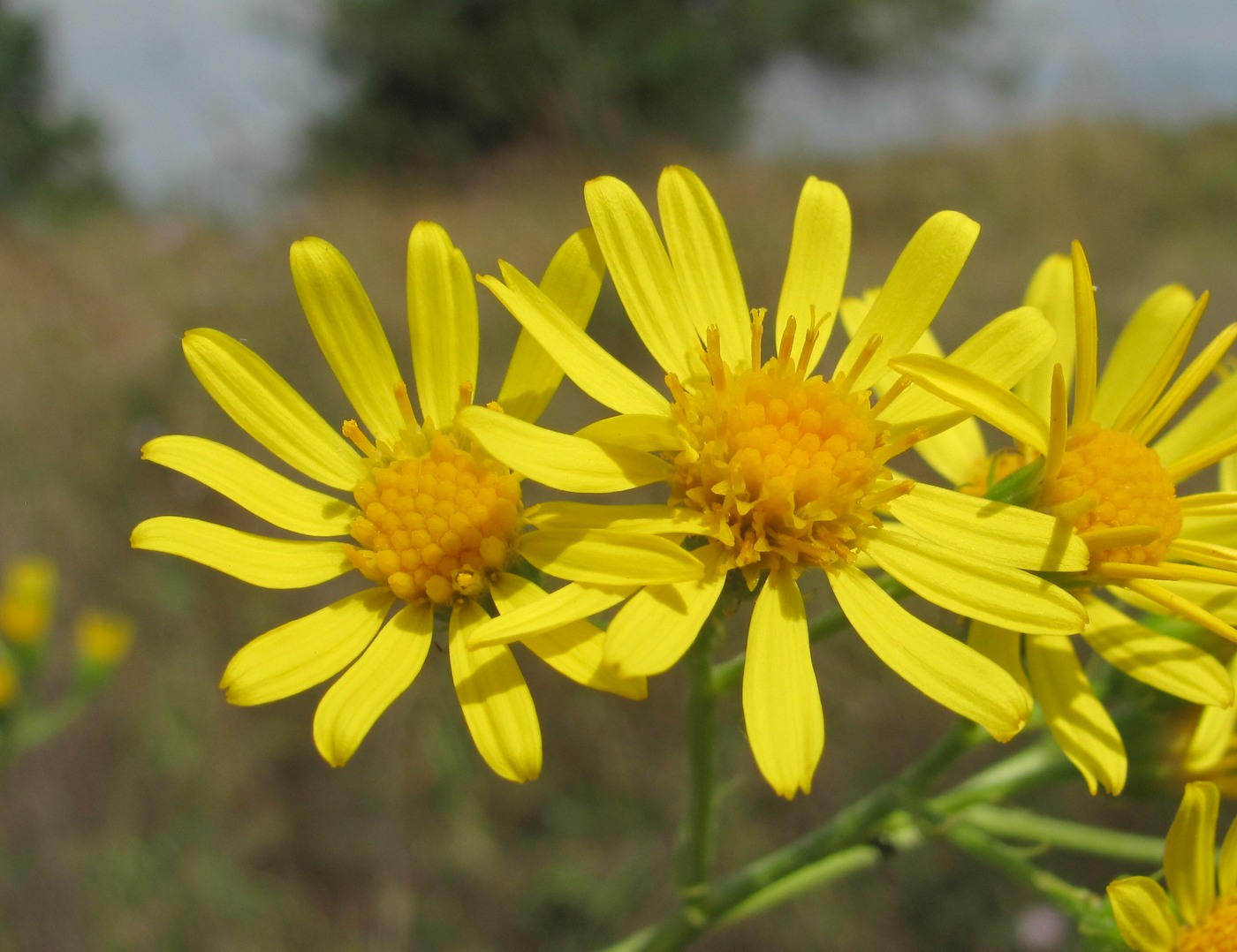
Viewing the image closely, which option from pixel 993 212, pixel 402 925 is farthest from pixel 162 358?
pixel 993 212

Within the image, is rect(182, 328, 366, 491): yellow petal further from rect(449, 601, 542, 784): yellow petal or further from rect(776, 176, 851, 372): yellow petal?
rect(776, 176, 851, 372): yellow petal

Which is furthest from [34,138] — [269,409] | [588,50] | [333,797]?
[269,409]

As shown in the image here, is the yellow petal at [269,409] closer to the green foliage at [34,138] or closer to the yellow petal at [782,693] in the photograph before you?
the yellow petal at [782,693]

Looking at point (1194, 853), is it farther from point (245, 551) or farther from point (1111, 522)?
point (245, 551)

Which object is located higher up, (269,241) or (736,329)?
(269,241)

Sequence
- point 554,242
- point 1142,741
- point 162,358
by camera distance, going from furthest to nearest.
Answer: point 554,242 < point 162,358 < point 1142,741

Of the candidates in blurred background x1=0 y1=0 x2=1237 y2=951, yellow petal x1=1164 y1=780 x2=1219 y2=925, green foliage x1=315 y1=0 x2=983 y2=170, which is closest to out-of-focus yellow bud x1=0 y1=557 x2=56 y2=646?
blurred background x1=0 y1=0 x2=1237 y2=951

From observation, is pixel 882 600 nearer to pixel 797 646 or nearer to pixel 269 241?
pixel 797 646
